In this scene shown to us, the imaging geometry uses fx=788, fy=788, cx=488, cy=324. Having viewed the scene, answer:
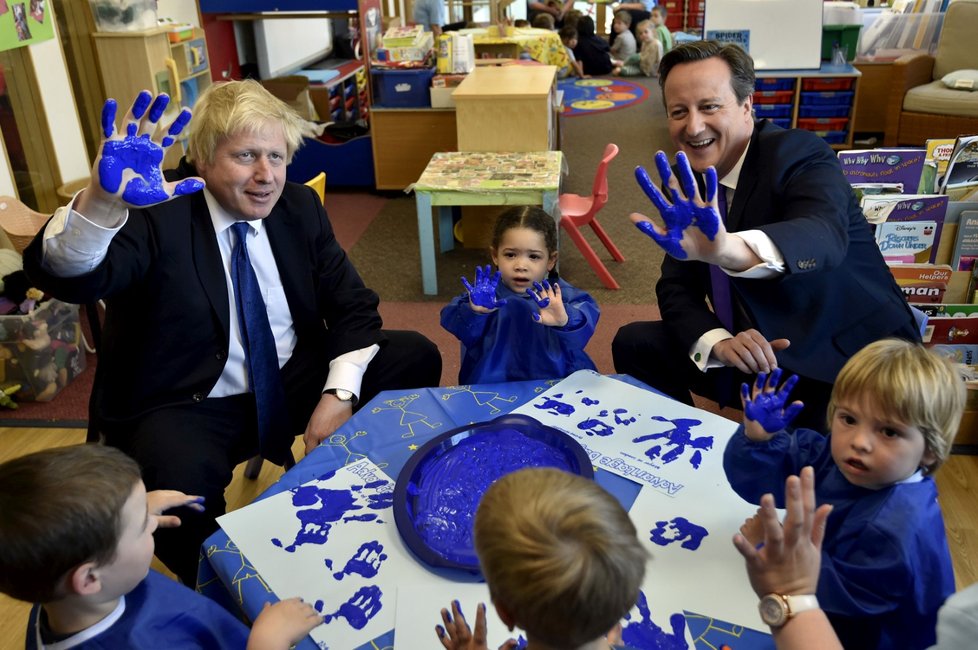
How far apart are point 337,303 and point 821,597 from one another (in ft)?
4.16

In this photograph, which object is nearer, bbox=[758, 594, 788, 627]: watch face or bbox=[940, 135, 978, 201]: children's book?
bbox=[758, 594, 788, 627]: watch face

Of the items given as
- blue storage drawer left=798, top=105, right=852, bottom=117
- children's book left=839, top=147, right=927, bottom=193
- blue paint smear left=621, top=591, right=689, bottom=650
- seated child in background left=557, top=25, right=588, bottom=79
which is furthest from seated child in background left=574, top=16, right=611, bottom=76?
blue paint smear left=621, top=591, right=689, bottom=650

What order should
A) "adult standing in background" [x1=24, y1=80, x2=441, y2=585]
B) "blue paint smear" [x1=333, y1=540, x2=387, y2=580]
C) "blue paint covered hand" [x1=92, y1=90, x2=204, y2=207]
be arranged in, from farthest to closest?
"adult standing in background" [x1=24, y1=80, x2=441, y2=585], "blue paint covered hand" [x1=92, y1=90, x2=204, y2=207], "blue paint smear" [x1=333, y1=540, x2=387, y2=580]

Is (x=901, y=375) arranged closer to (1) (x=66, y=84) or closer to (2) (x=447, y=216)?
(2) (x=447, y=216)

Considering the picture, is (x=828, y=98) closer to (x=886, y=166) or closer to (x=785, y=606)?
(x=886, y=166)

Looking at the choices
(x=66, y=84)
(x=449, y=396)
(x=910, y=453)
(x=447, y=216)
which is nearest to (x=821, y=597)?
(x=910, y=453)

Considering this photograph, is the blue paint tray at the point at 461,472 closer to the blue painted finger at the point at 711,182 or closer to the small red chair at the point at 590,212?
the blue painted finger at the point at 711,182

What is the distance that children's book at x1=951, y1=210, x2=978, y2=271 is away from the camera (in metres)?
2.41

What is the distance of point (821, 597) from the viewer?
1.09 m

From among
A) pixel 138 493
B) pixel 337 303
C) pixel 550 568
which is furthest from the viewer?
pixel 337 303

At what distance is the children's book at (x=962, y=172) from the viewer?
2566 mm

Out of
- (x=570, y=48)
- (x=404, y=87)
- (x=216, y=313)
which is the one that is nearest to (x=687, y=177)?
(x=216, y=313)

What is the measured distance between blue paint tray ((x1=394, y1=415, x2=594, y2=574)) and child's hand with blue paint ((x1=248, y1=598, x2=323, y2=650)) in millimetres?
189

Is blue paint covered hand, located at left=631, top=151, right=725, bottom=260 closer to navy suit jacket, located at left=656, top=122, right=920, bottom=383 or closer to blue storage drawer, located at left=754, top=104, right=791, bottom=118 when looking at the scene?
navy suit jacket, located at left=656, top=122, right=920, bottom=383
